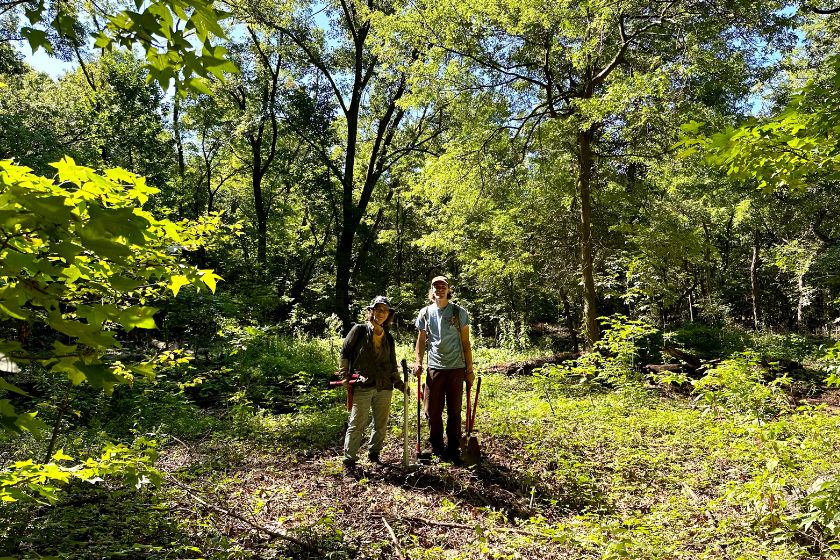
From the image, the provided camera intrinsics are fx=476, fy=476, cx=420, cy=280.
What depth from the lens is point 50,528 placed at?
3.52 metres

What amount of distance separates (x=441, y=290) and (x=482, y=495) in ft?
7.46

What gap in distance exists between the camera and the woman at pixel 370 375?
5.53 meters

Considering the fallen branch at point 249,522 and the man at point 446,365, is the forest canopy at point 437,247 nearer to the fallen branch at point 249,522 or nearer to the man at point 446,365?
the fallen branch at point 249,522

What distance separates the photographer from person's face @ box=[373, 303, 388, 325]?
5.61 metres

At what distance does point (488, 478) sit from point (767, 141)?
411 centimetres

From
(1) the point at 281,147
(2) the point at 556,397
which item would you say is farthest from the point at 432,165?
(1) the point at 281,147

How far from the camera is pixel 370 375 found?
5.58 metres

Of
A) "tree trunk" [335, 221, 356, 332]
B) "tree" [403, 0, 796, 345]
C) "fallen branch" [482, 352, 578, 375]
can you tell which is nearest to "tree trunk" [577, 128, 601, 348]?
"tree" [403, 0, 796, 345]

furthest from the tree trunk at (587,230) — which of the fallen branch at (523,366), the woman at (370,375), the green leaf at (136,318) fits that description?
the green leaf at (136,318)

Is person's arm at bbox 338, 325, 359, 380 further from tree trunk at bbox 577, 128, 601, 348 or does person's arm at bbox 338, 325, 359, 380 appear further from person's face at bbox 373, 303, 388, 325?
tree trunk at bbox 577, 128, 601, 348

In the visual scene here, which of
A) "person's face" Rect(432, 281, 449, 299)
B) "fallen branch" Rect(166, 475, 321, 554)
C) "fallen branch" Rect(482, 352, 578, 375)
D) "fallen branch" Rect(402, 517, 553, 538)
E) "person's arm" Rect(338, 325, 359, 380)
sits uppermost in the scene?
"person's face" Rect(432, 281, 449, 299)

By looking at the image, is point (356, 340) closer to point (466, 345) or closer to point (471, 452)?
point (466, 345)

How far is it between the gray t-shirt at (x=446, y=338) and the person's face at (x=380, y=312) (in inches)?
23.9

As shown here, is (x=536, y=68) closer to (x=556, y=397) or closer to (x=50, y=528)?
(x=556, y=397)
